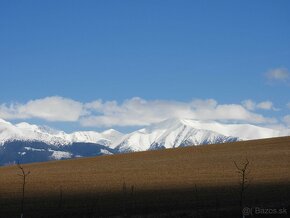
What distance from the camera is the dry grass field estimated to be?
46.3 metres

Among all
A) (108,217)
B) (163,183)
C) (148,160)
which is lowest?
(108,217)

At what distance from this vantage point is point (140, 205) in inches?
1941

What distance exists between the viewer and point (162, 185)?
68875mm

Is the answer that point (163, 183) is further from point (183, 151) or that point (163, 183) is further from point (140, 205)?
point (183, 151)

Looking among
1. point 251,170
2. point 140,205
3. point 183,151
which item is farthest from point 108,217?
point 183,151

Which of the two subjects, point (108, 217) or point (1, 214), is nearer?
point (108, 217)

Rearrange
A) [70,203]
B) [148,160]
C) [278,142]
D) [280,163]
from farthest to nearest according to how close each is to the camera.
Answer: [278,142] < [148,160] < [280,163] < [70,203]

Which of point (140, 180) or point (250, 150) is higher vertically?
point (250, 150)

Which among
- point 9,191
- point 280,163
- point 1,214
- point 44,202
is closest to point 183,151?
point 280,163

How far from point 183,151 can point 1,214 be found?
258 ft

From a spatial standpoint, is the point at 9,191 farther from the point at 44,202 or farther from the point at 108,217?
the point at 108,217

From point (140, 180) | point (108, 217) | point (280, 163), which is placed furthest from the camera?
point (280, 163)

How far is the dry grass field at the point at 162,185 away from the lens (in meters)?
46.3

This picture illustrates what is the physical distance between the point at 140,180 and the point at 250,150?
41.1 meters
